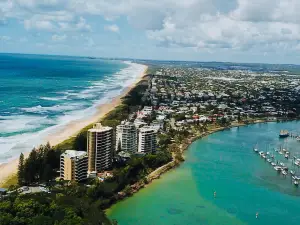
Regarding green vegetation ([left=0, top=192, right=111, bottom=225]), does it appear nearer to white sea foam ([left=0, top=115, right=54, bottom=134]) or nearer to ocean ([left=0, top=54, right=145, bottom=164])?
ocean ([left=0, top=54, right=145, bottom=164])

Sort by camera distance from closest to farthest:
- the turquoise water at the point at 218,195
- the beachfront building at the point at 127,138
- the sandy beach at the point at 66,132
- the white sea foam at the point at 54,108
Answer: the turquoise water at the point at 218,195 < the sandy beach at the point at 66,132 < the beachfront building at the point at 127,138 < the white sea foam at the point at 54,108

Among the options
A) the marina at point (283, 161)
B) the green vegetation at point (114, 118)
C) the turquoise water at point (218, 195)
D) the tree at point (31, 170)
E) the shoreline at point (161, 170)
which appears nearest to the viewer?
the turquoise water at point (218, 195)

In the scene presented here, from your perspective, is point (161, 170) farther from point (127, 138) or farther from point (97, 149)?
point (97, 149)

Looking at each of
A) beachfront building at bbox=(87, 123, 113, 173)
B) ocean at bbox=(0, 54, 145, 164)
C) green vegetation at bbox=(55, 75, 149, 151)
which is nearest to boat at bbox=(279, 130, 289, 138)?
green vegetation at bbox=(55, 75, 149, 151)

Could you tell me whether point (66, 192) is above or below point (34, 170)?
below

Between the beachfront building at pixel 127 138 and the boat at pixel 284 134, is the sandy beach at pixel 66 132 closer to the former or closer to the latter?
the beachfront building at pixel 127 138

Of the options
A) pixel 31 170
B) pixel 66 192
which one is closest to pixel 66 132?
pixel 31 170

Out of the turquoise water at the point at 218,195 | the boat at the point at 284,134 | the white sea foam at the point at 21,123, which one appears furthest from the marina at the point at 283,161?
the white sea foam at the point at 21,123
